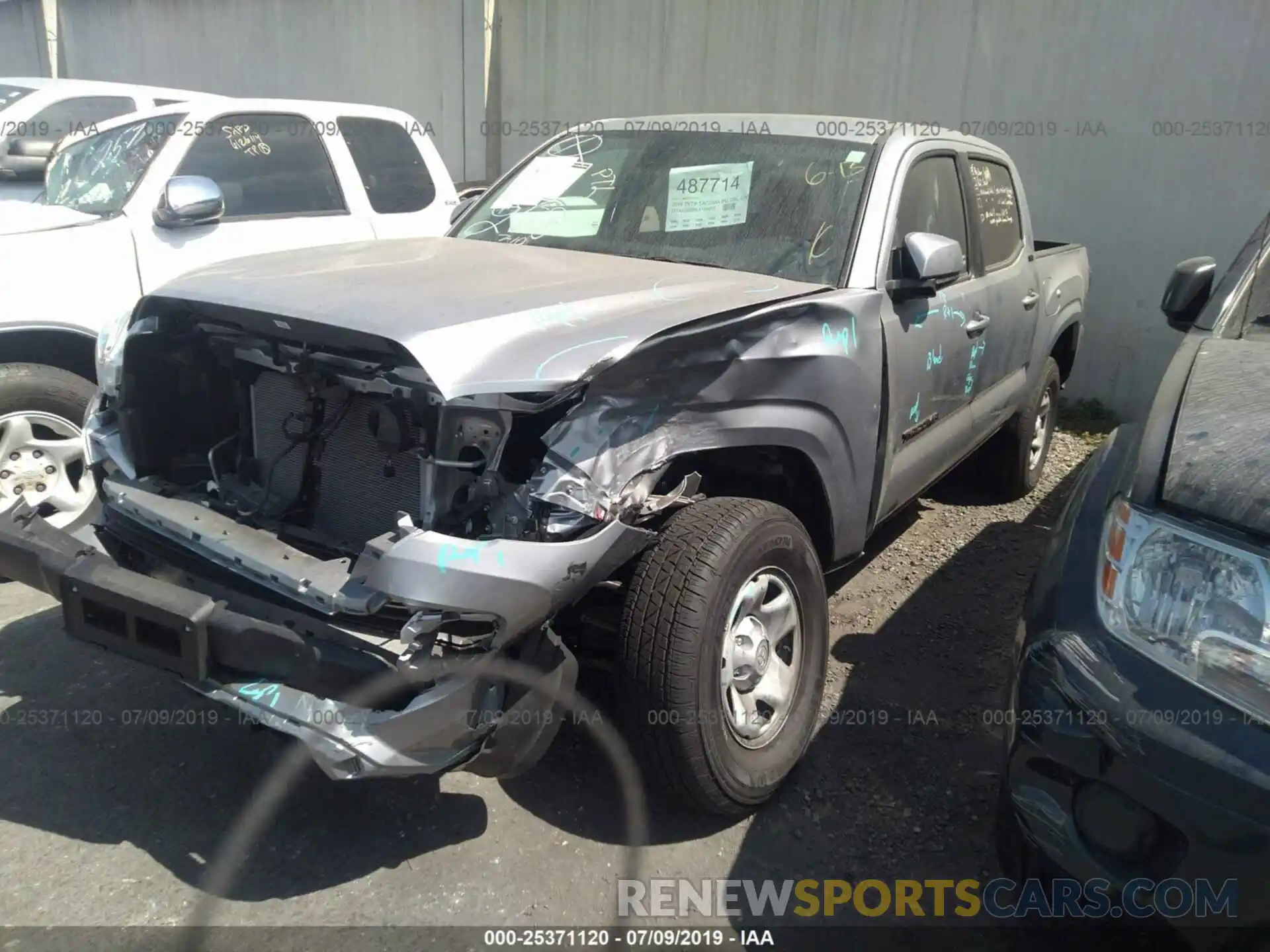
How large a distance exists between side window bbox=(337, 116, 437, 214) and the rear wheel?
81.6 inches

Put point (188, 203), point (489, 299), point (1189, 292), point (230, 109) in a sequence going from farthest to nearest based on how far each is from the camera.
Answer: point (230, 109), point (188, 203), point (1189, 292), point (489, 299)

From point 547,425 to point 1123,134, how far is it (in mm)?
6136

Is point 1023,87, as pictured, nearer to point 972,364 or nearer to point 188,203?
point 972,364

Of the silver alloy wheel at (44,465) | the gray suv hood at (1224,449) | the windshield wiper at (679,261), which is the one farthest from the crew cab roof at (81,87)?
the gray suv hood at (1224,449)

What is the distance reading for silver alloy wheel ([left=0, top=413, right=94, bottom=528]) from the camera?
3951mm

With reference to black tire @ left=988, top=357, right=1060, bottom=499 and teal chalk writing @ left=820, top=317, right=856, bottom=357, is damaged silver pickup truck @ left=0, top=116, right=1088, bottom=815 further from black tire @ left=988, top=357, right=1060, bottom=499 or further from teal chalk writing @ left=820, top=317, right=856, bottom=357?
black tire @ left=988, top=357, right=1060, bottom=499

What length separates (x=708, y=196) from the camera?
366cm

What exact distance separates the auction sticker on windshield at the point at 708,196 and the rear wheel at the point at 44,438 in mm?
2478

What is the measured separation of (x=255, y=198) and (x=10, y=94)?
274cm

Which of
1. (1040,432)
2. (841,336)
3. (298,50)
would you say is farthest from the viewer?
(298,50)

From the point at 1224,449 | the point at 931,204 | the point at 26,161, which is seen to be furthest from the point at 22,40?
the point at 1224,449

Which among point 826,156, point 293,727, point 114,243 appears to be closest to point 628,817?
point 293,727

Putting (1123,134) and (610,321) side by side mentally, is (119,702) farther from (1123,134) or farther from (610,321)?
(1123,134)

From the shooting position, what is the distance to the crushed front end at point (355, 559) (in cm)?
221
